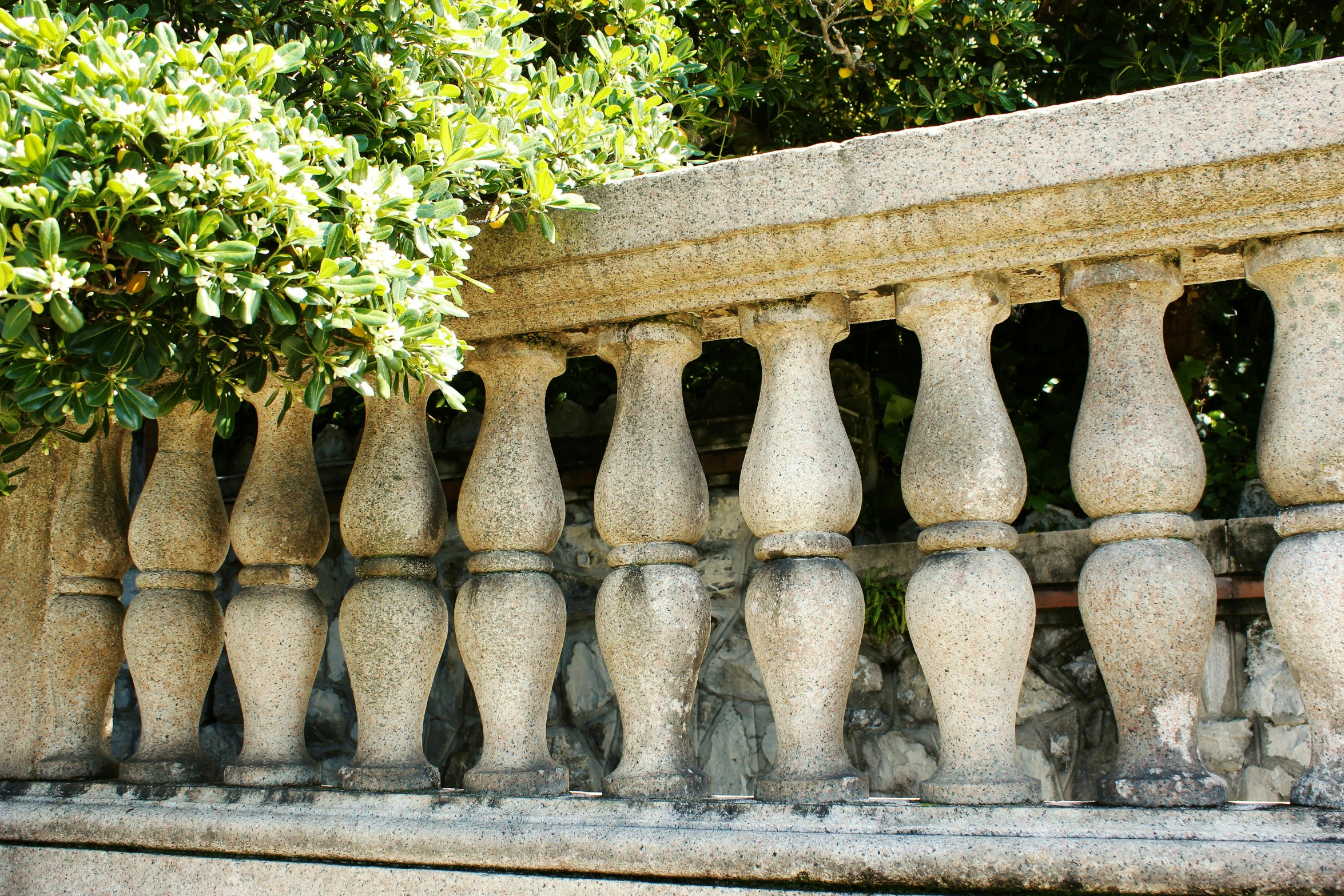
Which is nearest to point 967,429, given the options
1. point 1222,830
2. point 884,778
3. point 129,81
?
point 1222,830

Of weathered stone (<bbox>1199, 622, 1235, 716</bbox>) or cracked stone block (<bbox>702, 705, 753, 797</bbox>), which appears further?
cracked stone block (<bbox>702, 705, 753, 797</bbox>)

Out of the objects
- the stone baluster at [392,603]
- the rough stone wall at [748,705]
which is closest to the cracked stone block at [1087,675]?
the rough stone wall at [748,705]

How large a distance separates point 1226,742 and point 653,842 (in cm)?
181

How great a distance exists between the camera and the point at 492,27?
2074mm

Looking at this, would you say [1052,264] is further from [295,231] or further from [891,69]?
[891,69]

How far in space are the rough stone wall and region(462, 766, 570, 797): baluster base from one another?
78 centimetres

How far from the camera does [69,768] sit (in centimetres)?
232

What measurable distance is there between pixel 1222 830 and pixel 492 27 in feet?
5.62

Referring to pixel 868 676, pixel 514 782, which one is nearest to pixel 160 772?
pixel 514 782

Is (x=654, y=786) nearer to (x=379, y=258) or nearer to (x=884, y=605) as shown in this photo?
(x=379, y=258)

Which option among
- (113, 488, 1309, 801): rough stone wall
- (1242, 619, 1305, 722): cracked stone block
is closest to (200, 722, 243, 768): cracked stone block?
(113, 488, 1309, 801): rough stone wall

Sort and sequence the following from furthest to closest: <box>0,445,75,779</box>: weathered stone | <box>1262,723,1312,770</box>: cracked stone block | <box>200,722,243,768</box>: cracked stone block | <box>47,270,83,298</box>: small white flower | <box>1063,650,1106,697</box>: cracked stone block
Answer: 1. <box>200,722,243,768</box>: cracked stone block
2. <box>1063,650,1106,697</box>: cracked stone block
3. <box>1262,723,1312,770</box>: cracked stone block
4. <box>0,445,75,779</box>: weathered stone
5. <box>47,270,83,298</box>: small white flower

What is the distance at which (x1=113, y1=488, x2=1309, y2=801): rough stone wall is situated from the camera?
2.88 m

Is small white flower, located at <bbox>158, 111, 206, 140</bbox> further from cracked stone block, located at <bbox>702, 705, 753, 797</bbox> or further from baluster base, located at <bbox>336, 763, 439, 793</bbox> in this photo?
cracked stone block, located at <bbox>702, 705, 753, 797</bbox>
